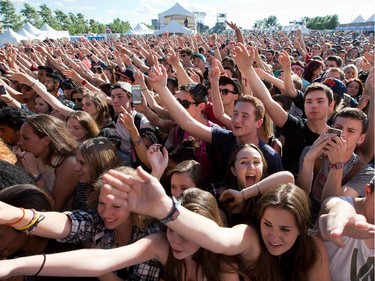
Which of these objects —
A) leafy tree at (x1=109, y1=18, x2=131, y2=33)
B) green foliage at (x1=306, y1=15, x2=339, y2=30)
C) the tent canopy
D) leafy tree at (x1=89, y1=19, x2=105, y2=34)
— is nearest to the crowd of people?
the tent canopy

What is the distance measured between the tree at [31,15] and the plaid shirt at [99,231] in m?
82.2

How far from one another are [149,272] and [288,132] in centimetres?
179

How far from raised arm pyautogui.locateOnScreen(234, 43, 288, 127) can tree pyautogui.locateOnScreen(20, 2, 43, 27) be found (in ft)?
→ 267

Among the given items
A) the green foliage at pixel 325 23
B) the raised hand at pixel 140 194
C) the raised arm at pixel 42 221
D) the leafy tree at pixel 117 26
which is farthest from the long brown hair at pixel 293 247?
the leafy tree at pixel 117 26

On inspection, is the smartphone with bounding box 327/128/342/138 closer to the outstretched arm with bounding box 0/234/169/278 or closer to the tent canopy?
the outstretched arm with bounding box 0/234/169/278

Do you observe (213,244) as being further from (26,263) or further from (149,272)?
(26,263)

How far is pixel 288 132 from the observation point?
9.53 feet

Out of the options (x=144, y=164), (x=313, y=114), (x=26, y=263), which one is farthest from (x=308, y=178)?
(x=26, y=263)

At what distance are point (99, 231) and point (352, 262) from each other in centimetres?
146

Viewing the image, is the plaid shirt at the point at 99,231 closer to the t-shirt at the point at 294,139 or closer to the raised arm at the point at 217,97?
the t-shirt at the point at 294,139

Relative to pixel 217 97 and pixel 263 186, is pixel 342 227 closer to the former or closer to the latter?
pixel 263 186

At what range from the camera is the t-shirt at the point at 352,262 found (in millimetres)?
1610

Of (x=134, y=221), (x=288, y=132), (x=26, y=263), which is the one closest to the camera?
(x=26, y=263)

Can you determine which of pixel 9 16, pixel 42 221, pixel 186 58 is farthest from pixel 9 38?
pixel 9 16
